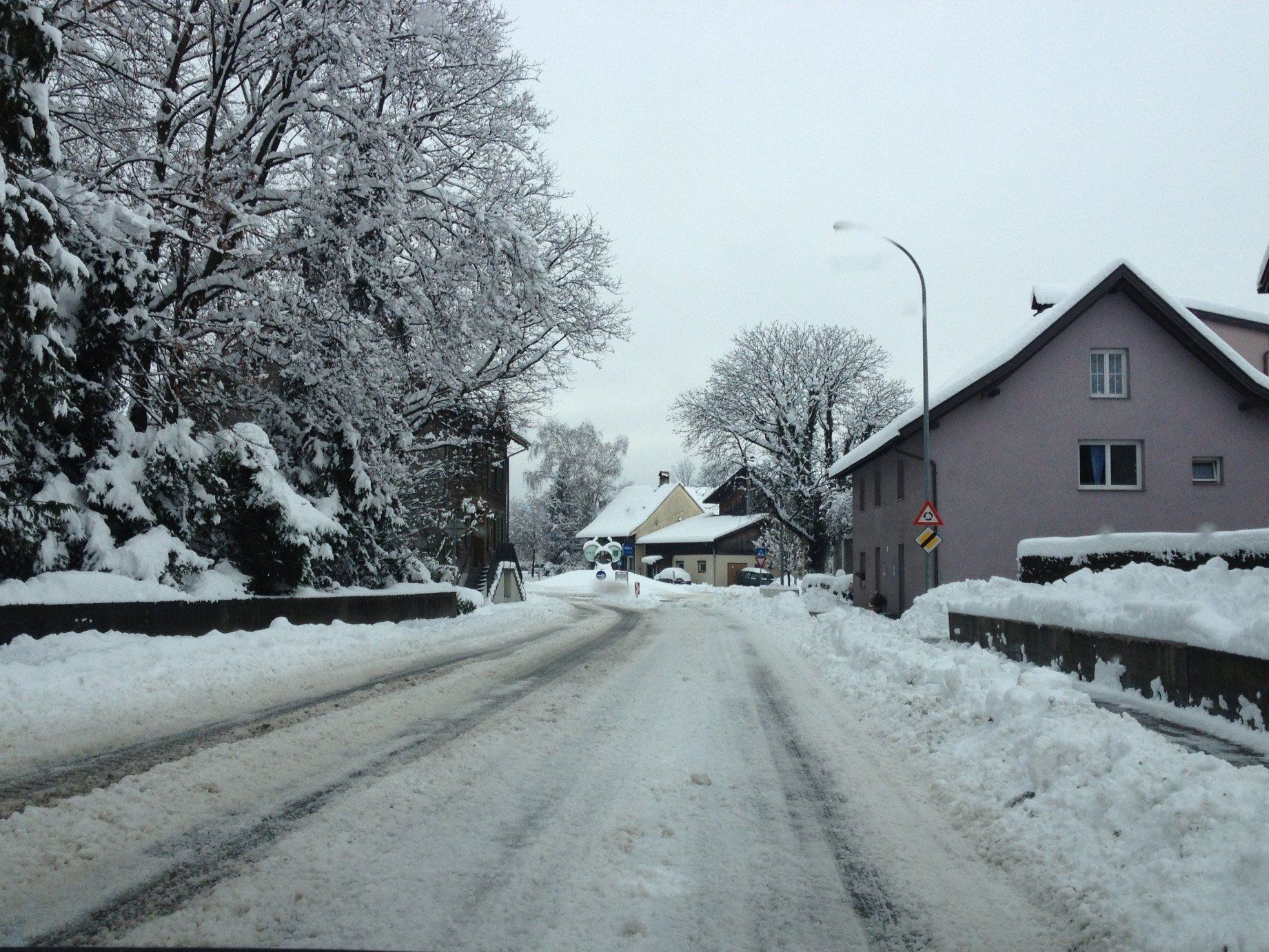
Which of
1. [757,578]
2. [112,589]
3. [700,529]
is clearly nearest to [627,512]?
[700,529]

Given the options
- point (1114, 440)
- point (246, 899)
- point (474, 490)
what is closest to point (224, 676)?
point (246, 899)

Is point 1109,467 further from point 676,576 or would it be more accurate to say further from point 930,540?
point 676,576

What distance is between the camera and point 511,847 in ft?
15.6

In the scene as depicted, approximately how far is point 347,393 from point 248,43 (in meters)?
6.01

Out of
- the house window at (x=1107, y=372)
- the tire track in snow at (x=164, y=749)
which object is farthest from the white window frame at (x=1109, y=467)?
the tire track in snow at (x=164, y=749)

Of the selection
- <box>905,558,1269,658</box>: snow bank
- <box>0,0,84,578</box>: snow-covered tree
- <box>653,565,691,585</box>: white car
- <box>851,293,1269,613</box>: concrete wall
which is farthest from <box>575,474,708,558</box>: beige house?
<box>0,0,84,578</box>: snow-covered tree

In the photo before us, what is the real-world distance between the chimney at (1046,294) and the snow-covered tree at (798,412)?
43.0ft

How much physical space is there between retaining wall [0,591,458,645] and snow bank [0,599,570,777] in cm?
26

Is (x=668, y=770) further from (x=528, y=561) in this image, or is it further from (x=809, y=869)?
(x=528, y=561)

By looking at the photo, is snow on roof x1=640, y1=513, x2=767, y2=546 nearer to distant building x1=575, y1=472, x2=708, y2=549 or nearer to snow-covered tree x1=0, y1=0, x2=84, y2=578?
distant building x1=575, y1=472, x2=708, y2=549

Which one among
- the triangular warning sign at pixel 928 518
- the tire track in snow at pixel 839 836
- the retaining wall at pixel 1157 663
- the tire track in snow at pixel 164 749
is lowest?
the tire track in snow at pixel 839 836

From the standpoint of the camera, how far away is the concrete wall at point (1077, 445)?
2672cm

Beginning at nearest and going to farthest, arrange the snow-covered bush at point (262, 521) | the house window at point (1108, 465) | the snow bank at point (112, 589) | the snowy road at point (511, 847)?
the snowy road at point (511, 847) → the snow bank at point (112, 589) → the snow-covered bush at point (262, 521) → the house window at point (1108, 465)

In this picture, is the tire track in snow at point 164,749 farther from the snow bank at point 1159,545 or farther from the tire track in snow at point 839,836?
the snow bank at point 1159,545
